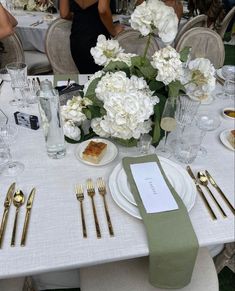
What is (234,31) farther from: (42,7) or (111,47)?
(111,47)

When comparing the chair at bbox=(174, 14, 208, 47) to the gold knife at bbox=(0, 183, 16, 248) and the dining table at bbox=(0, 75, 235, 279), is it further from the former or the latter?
the gold knife at bbox=(0, 183, 16, 248)

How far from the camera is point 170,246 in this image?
2.02ft

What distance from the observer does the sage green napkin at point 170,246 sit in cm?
62

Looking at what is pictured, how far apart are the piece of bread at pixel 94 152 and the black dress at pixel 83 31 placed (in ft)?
4.11

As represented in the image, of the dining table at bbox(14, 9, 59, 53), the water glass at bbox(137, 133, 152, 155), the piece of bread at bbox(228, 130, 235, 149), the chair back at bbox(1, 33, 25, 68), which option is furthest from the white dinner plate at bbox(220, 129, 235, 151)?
the dining table at bbox(14, 9, 59, 53)

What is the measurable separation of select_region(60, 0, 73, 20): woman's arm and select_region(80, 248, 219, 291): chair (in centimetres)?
171

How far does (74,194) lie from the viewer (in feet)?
2.43

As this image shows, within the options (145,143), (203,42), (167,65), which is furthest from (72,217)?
(203,42)

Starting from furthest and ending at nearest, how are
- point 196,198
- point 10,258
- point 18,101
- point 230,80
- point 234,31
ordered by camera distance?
point 234,31
point 230,80
point 18,101
point 196,198
point 10,258

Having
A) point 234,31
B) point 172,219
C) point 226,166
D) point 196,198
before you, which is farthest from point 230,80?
point 234,31

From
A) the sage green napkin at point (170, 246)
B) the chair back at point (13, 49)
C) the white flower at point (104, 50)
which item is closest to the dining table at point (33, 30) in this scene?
the chair back at point (13, 49)

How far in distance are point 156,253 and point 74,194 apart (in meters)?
0.26

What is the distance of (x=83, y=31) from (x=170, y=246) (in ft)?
5.48

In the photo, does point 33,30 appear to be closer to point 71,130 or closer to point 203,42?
point 203,42
